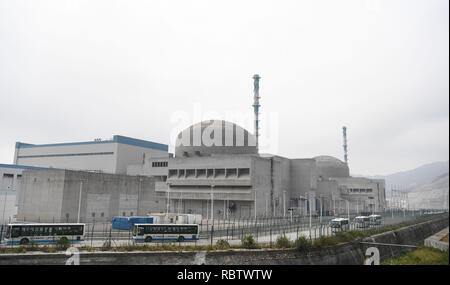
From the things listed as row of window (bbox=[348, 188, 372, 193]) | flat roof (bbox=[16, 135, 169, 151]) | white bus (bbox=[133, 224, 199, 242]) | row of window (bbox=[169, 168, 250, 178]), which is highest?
flat roof (bbox=[16, 135, 169, 151])

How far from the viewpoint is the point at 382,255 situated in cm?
4388

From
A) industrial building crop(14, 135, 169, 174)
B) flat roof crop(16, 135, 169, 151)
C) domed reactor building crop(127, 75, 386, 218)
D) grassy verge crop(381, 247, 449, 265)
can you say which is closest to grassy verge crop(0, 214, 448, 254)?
grassy verge crop(381, 247, 449, 265)

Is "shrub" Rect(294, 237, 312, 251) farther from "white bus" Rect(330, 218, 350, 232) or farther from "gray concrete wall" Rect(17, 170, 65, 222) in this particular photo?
"gray concrete wall" Rect(17, 170, 65, 222)

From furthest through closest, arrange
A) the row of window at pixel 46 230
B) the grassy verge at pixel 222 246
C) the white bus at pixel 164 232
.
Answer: the white bus at pixel 164 232, the row of window at pixel 46 230, the grassy verge at pixel 222 246

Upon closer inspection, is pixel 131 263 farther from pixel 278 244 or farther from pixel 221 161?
pixel 221 161

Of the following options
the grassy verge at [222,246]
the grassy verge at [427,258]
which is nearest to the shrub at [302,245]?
the grassy verge at [222,246]

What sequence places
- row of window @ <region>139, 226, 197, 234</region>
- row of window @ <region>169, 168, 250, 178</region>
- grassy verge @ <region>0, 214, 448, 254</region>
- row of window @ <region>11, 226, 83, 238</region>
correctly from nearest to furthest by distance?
grassy verge @ <region>0, 214, 448, 254</region>
row of window @ <region>11, 226, 83, 238</region>
row of window @ <region>139, 226, 197, 234</region>
row of window @ <region>169, 168, 250, 178</region>

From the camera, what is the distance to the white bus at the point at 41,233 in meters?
28.9

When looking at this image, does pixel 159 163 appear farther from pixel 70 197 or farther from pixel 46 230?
pixel 46 230

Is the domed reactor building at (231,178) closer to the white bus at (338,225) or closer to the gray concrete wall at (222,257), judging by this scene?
the white bus at (338,225)

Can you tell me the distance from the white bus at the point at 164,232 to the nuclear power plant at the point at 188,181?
30.2 ft

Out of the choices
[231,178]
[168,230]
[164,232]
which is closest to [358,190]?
[231,178]

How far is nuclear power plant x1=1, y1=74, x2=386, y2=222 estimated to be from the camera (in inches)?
1816

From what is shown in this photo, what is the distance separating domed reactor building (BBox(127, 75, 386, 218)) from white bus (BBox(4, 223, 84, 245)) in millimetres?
26527
